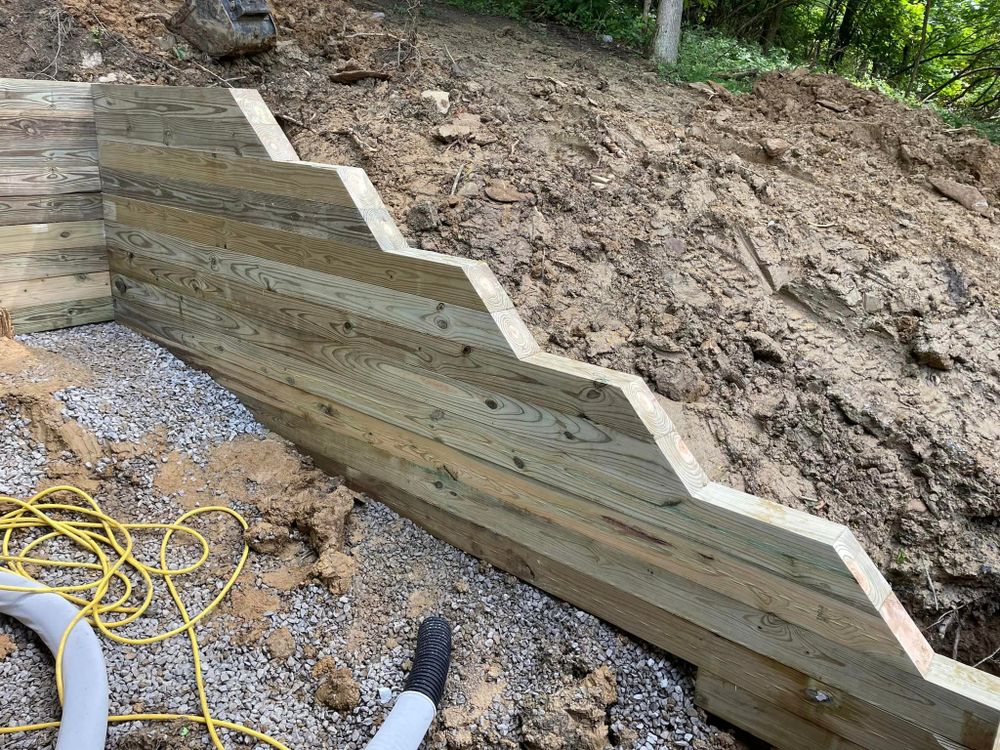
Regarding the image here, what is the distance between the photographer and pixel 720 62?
6.35m

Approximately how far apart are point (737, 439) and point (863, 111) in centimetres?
308

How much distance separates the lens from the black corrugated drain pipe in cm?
217

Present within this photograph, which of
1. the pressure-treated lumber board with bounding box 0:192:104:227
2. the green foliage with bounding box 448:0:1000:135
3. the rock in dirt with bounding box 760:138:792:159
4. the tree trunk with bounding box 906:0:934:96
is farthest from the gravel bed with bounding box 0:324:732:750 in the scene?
the tree trunk with bounding box 906:0:934:96

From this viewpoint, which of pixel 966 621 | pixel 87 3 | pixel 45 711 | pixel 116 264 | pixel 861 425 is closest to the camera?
pixel 45 711

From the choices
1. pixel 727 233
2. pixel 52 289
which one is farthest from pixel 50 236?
pixel 727 233

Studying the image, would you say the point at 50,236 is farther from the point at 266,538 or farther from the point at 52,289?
the point at 266,538

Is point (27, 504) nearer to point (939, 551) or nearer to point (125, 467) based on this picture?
point (125, 467)

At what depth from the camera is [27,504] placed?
109 inches

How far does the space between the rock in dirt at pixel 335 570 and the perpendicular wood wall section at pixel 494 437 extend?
0.35 metres

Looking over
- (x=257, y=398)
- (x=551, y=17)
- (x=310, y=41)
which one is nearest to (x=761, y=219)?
(x=257, y=398)

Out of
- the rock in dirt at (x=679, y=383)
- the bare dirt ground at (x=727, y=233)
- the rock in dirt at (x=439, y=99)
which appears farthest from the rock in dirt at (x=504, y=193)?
the rock in dirt at (x=679, y=383)

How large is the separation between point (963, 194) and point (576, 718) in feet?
12.0

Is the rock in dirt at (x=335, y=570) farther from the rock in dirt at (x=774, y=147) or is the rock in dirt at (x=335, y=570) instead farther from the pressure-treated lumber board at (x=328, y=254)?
the rock in dirt at (x=774, y=147)

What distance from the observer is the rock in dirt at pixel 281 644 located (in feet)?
8.14
